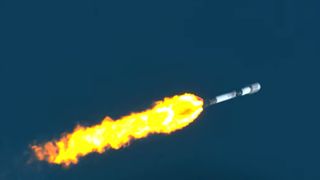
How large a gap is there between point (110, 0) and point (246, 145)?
157 ft

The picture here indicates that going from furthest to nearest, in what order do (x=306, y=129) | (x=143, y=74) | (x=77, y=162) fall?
(x=306, y=129), (x=143, y=74), (x=77, y=162)

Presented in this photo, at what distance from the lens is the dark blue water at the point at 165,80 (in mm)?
141000

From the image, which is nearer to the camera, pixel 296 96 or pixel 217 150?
pixel 217 150

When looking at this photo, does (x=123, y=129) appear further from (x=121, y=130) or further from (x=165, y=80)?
(x=165, y=80)

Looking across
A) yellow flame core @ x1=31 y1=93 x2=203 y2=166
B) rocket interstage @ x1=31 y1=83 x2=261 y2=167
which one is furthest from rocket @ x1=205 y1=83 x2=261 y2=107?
yellow flame core @ x1=31 y1=93 x2=203 y2=166

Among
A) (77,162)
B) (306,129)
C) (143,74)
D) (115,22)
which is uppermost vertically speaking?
(115,22)

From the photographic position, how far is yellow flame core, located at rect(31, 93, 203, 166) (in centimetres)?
13200

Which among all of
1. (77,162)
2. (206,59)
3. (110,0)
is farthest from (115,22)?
(77,162)

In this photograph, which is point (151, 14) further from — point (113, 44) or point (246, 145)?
point (246, 145)

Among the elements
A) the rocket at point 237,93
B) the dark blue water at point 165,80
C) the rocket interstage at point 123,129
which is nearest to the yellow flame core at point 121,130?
the rocket interstage at point 123,129

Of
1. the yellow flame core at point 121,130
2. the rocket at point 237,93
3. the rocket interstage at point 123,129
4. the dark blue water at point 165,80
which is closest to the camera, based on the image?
the yellow flame core at point 121,130

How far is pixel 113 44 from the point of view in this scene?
504 feet

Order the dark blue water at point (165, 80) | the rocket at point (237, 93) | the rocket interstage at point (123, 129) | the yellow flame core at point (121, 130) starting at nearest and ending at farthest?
the yellow flame core at point (121, 130) < the rocket interstage at point (123, 129) < the dark blue water at point (165, 80) < the rocket at point (237, 93)

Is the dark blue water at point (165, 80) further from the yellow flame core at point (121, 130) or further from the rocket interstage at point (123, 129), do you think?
the yellow flame core at point (121, 130)
